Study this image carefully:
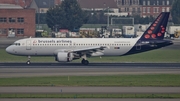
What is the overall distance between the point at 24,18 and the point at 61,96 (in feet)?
271

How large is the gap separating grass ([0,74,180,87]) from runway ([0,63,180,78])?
10.3 ft

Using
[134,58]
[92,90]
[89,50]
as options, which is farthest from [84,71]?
[134,58]

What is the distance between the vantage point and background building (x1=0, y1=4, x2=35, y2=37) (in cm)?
11712

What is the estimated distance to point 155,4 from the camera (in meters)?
185

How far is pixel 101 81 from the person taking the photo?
45375 mm

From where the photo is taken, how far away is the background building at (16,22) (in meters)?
117

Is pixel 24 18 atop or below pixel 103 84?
atop

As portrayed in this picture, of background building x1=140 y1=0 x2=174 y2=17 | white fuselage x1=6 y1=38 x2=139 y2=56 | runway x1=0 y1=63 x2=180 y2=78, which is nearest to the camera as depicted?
runway x1=0 y1=63 x2=180 y2=78

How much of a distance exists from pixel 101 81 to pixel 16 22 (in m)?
74.8

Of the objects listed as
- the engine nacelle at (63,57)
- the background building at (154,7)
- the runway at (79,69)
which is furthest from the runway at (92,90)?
the background building at (154,7)

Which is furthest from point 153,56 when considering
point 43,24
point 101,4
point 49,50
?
point 101,4

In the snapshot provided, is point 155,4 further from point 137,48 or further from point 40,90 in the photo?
point 40,90

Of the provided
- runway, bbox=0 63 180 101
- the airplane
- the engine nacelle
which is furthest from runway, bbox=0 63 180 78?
the airplane

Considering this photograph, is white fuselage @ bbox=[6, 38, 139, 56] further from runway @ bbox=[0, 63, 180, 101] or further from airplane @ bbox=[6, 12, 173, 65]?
runway @ bbox=[0, 63, 180, 101]
